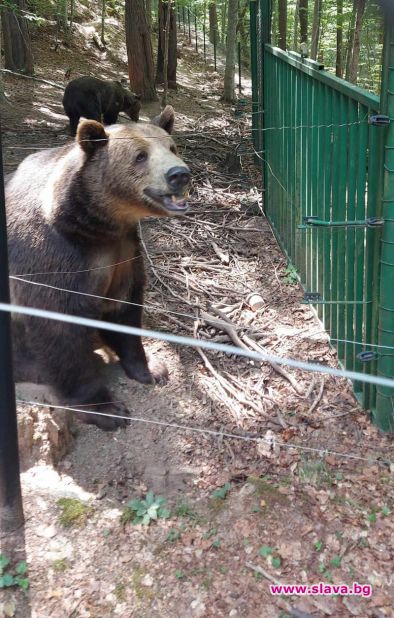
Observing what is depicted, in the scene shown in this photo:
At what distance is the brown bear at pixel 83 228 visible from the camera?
4.24 meters

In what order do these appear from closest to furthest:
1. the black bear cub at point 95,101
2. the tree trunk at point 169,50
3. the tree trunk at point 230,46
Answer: the black bear cub at point 95,101 → the tree trunk at point 230,46 → the tree trunk at point 169,50

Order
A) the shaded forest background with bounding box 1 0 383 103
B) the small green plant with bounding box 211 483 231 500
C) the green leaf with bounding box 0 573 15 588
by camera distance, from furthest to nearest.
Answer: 1. the shaded forest background with bounding box 1 0 383 103
2. the small green plant with bounding box 211 483 231 500
3. the green leaf with bounding box 0 573 15 588

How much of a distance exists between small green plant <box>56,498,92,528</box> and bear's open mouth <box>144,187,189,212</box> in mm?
1773

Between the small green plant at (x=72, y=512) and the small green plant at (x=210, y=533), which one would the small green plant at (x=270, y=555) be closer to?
the small green plant at (x=210, y=533)

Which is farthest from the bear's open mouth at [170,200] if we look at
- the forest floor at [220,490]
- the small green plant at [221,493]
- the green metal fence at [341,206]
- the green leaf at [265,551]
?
the green leaf at [265,551]

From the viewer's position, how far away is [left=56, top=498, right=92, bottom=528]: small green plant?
356 cm

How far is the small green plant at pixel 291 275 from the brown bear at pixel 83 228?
7.28ft

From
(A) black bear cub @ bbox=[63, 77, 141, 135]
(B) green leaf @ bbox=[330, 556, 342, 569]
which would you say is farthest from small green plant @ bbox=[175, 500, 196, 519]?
(A) black bear cub @ bbox=[63, 77, 141, 135]

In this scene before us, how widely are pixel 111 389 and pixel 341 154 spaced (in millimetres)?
2229

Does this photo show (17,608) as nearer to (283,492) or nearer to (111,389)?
(283,492)

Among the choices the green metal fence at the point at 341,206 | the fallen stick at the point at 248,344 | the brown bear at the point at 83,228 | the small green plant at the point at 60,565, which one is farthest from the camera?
the fallen stick at the point at 248,344

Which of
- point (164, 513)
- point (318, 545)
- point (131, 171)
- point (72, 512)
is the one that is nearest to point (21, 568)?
point (72, 512)

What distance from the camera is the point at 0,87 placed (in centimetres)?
1325

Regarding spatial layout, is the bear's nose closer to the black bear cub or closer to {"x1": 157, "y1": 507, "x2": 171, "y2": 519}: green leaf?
{"x1": 157, "y1": 507, "x2": 171, "y2": 519}: green leaf
